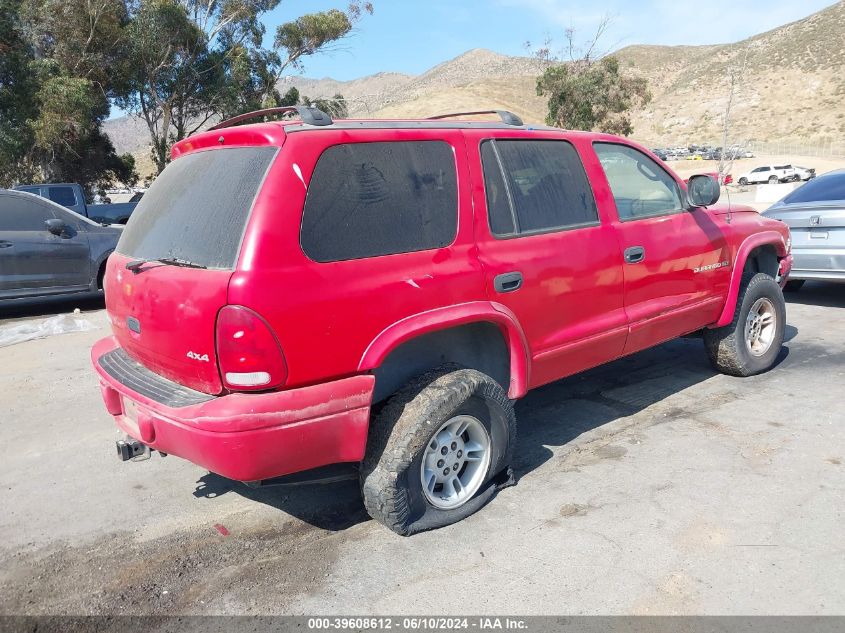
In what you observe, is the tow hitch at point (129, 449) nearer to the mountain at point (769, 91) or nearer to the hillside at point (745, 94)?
the hillside at point (745, 94)

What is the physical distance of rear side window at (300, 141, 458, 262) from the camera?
9.92 ft

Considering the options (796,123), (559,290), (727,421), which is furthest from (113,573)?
(796,123)

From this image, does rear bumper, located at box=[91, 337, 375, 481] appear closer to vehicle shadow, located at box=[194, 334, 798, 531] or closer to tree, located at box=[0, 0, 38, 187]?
vehicle shadow, located at box=[194, 334, 798, 531]

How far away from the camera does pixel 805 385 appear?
17.6ft

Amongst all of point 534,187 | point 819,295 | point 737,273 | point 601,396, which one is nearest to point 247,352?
point 534,187

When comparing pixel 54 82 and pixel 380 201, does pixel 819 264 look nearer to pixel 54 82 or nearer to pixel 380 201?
pixel 380 201

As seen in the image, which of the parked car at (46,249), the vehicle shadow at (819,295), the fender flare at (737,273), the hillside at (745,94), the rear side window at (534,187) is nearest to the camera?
the rear side window at (534,187)

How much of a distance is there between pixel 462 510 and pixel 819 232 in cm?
605

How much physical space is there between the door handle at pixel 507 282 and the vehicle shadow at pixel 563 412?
1.11m

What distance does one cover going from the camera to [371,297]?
306cm

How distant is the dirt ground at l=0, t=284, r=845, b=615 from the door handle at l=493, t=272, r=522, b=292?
3.59 feet

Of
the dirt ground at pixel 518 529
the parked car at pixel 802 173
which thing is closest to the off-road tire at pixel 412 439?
the dirt ground at pixel 518 529

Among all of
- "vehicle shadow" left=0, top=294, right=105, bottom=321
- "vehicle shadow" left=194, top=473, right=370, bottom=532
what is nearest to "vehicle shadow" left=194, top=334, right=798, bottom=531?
"vehicle shadow" left=194, top=473, right=370, bottom=532

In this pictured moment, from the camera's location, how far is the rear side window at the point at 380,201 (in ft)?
9.92
